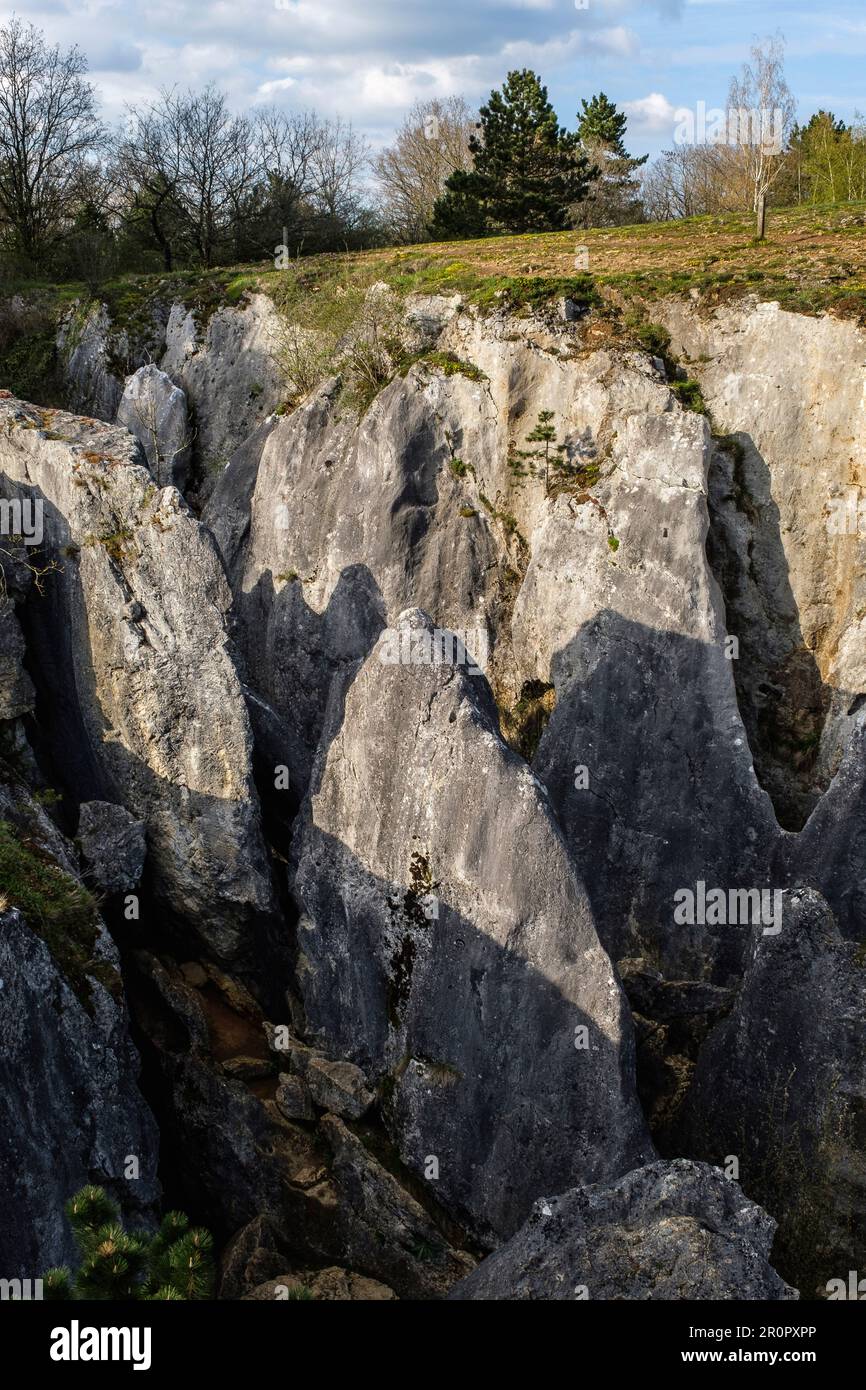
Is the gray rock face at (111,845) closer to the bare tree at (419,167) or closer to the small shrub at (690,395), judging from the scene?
the small shrub at (690,395)

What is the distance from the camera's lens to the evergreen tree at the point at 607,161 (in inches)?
1581

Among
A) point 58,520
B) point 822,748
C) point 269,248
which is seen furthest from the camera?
point 269,248

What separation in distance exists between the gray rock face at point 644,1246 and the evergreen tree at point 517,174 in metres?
32.9

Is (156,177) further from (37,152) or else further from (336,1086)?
(336,1086)

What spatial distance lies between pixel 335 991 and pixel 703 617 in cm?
801

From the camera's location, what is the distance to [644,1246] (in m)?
7.77

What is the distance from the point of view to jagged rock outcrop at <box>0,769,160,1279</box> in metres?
8.86

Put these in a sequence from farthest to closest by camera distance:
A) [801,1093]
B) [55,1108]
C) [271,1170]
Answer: [271,1170], [801,1093], [55,1108]

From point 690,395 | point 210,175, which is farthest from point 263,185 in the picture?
point 690,395

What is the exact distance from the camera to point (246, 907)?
1329 centimetres

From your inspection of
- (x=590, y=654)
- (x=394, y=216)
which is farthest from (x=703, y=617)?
(x=394, y=216)

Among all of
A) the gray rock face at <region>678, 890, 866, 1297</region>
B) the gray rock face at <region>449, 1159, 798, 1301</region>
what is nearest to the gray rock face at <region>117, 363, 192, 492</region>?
the gray rock face at <region>678, 890, 866, 1297</region>

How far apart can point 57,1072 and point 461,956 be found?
12.8 ft

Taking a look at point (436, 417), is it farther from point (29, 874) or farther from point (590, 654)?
point (29, 874)
